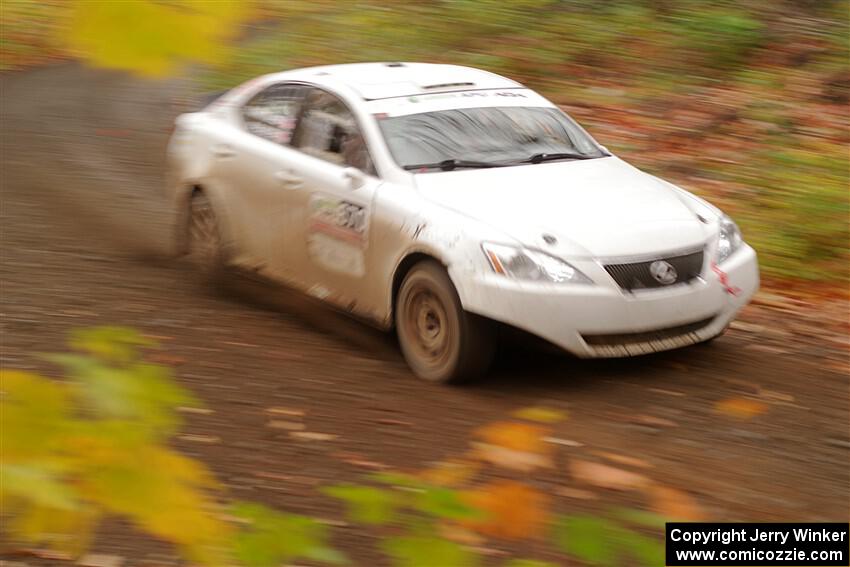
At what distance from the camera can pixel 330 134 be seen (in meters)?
6.57

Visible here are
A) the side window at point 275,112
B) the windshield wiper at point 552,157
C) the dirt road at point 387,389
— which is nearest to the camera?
the dirt road at point 387,389

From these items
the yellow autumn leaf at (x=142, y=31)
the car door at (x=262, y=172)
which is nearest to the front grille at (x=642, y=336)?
the car door at (x=262, y=172)

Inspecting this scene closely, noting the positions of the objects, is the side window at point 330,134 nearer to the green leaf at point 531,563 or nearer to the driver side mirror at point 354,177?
the driver side mirror at point 354,177

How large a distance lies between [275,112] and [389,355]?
1846 millimetres

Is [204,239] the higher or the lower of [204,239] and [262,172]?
the lower

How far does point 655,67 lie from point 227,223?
7.88 metres

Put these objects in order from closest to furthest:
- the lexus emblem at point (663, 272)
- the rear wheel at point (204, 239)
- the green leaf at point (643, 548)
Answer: the green leaf at point (643, 548), the lexus emblem at point (663, 272), the rear wheel at point (204, 239)

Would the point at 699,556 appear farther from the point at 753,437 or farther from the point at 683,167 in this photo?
the point at 683,167

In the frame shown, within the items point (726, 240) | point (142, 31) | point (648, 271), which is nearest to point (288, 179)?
point (648, 271)

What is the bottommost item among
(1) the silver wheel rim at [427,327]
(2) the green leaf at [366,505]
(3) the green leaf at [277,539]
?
(1) the silver wheel rim at [427,327]

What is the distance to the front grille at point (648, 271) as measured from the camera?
5473 millimetres

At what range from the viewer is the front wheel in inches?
217

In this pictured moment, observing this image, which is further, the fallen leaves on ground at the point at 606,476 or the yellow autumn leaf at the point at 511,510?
the fallen leaves on ground at the point at 606,476

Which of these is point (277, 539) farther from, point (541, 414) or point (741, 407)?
point (741, 407)
